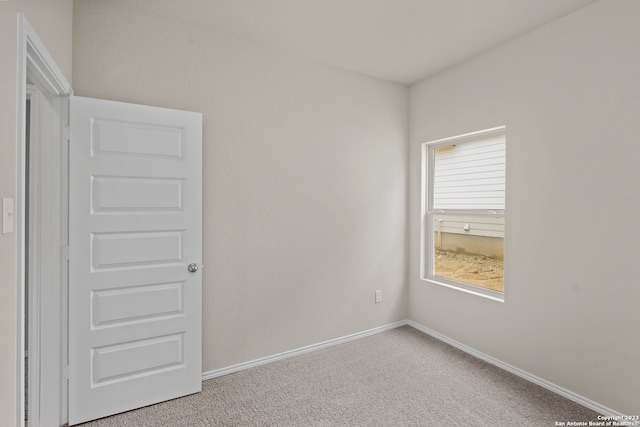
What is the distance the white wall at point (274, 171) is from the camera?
2.28 metres

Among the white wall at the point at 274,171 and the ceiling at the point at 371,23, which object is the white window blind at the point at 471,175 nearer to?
the white wall at the point at 274,171

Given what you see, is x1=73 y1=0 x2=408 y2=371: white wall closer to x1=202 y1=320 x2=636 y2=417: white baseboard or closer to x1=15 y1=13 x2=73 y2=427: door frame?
x1=202 y1=320 x2=636 y2=417: white baseboard

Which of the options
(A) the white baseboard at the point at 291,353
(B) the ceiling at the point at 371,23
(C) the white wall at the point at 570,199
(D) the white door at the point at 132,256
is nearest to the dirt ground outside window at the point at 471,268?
(C) the white wall at the point at 570,199

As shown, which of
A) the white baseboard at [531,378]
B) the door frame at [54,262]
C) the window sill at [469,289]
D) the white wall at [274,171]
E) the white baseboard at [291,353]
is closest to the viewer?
the door frame at [54,262]

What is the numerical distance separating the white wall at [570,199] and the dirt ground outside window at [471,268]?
18 centimetres

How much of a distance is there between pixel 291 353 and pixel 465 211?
2152 millimetres

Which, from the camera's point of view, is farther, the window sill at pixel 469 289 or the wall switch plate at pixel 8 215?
the window sill at pixel 469 289

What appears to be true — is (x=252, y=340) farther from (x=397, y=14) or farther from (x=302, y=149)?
(x=397, y=14)

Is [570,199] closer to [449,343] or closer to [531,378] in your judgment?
[531,378]

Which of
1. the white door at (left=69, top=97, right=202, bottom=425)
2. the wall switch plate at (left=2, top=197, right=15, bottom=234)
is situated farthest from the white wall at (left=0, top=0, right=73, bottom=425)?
the white door at (left=69, top=97, right=202, bottom=425)

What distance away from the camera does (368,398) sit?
Answer: 2.29 metres

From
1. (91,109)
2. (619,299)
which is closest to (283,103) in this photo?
(91,109)

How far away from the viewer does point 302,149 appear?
2.93m

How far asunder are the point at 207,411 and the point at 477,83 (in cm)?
342
